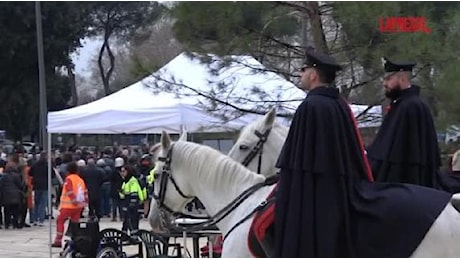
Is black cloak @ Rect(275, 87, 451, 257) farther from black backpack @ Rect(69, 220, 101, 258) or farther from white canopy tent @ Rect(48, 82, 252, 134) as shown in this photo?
white canopy tent @ Rect(48, 82, 252, 134)

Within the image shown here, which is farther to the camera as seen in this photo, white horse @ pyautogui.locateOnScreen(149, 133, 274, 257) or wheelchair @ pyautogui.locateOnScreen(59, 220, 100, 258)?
wheelchair @ pyautogui.locateOnScreen(59, 220, 100, 258)

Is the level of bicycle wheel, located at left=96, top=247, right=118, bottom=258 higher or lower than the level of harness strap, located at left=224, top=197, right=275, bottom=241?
lower

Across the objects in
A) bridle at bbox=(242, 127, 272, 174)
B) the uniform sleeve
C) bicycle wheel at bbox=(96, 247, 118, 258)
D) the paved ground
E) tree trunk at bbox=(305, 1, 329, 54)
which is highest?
tree trunk at bbox=(305, 1, 329, 54)

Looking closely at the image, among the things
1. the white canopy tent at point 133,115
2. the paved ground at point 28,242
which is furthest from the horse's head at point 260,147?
the paved ground at point 28,242

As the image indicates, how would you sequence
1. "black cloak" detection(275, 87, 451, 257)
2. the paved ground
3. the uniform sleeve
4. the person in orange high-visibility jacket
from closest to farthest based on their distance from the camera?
"black cloak" detection(275, 87, 451, 257)
the person in orange high-visibility jacket
the paved ground
the uniform sleeve

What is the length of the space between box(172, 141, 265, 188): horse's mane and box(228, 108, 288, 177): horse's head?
1.02m

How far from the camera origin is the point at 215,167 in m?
5.62

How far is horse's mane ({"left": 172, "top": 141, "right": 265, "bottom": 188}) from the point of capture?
550 centimetres

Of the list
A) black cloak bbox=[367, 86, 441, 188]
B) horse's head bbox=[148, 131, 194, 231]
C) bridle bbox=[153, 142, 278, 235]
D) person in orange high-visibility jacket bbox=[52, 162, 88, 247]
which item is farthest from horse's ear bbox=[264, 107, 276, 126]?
person in orange high-visibility jacket bbox=[52, 162, 88, 247]

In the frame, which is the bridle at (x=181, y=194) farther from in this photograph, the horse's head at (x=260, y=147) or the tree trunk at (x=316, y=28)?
the tree trunk at (x=316, y=28)

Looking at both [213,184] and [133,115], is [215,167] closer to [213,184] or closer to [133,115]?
[213,184]

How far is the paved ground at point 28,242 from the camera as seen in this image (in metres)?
14.1

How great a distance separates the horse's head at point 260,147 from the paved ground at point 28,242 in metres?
6.95

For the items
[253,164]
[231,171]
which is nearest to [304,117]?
[231,171]
